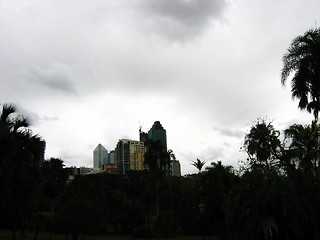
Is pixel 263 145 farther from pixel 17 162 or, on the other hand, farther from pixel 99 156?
pixel 99 156

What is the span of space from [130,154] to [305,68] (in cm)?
9200

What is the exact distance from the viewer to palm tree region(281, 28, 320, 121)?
64.5 ft

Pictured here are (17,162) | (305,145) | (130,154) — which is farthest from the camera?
(130,154)

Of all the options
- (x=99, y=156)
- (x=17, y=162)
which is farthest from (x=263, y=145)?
(x=99, y=156)

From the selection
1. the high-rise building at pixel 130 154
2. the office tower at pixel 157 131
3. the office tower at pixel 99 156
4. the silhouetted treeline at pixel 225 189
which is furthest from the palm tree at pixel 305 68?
the office tower at pixel 99 156

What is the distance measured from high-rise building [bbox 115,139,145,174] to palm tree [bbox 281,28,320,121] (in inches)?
3480

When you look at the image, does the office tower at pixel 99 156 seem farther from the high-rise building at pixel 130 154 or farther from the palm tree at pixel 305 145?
the palm tree at pixel 305 145

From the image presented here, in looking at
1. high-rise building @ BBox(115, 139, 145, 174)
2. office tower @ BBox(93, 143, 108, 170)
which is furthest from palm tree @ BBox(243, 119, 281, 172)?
office tower @ BBox(93, 143, 108, 170)

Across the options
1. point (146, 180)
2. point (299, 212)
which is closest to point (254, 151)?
point (299, 212)

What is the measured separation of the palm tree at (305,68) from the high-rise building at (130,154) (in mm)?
88389

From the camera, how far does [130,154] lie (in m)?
110

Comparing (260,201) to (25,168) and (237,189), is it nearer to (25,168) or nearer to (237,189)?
(237,189)

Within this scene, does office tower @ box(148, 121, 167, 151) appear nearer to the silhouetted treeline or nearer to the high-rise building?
the high-rise building

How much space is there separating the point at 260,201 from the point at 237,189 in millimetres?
2214
